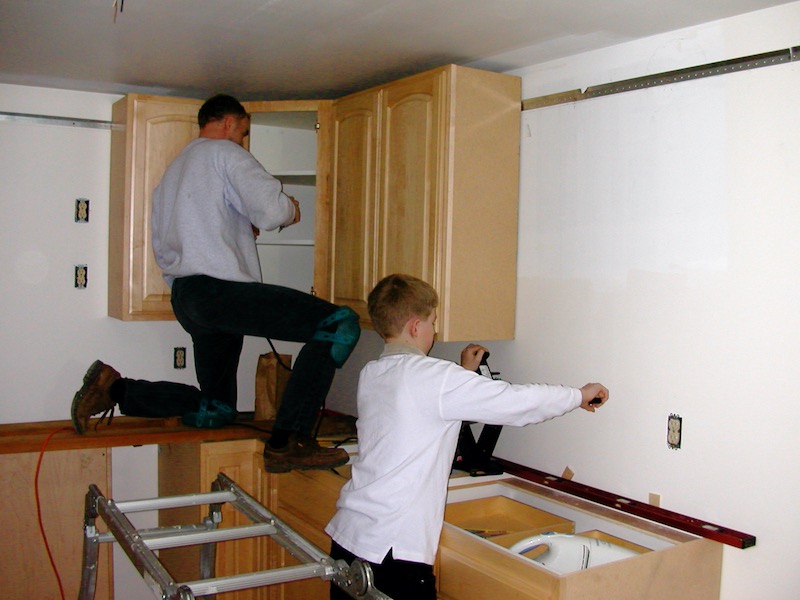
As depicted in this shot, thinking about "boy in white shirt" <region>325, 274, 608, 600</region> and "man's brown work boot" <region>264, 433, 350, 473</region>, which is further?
"man's brown work boot" <region>264, 433, 350, 473</region>

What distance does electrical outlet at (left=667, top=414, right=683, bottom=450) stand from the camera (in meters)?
2.23

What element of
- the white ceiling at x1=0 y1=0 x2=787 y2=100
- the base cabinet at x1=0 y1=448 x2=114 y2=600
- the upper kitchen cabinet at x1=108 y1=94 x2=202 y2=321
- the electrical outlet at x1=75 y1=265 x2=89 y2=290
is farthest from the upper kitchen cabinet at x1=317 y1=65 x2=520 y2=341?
the base cabinet at x1=0 y1=448 x2=114 y2=600

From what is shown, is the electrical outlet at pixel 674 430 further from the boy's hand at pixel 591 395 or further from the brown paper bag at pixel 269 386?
the brown paper bag at pixel 269 386

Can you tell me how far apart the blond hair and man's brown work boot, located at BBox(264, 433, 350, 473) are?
670 millimetres

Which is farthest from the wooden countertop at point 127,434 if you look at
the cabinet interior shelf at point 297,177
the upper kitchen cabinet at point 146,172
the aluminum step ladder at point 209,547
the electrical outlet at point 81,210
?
the cabinet interior shelf at point 297,177

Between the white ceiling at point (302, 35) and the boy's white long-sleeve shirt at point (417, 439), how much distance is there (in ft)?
3.31

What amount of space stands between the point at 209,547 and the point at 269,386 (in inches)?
47.1

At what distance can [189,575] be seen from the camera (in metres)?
3.25

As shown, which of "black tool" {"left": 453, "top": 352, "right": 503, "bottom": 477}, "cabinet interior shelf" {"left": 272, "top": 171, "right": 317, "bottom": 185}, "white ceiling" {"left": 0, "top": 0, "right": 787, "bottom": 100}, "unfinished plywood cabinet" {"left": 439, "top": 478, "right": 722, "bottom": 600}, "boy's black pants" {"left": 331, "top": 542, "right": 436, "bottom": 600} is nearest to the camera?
"unfinished plywood cabinet" {"left": 439, "top": 478, "right": 722, "bottom": 600}

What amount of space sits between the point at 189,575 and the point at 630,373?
79.3 inches

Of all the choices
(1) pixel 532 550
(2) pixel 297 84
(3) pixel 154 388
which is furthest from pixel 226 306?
(1) pixel 532 550

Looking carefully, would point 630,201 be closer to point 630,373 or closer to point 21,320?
point 630,373

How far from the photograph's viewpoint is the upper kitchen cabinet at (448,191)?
256 cm

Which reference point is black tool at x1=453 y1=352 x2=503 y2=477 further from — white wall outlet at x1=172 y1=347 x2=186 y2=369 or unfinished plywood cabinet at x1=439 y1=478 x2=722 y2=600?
white wall outlet at x1=172 y1=347 x2=186 y2=369
